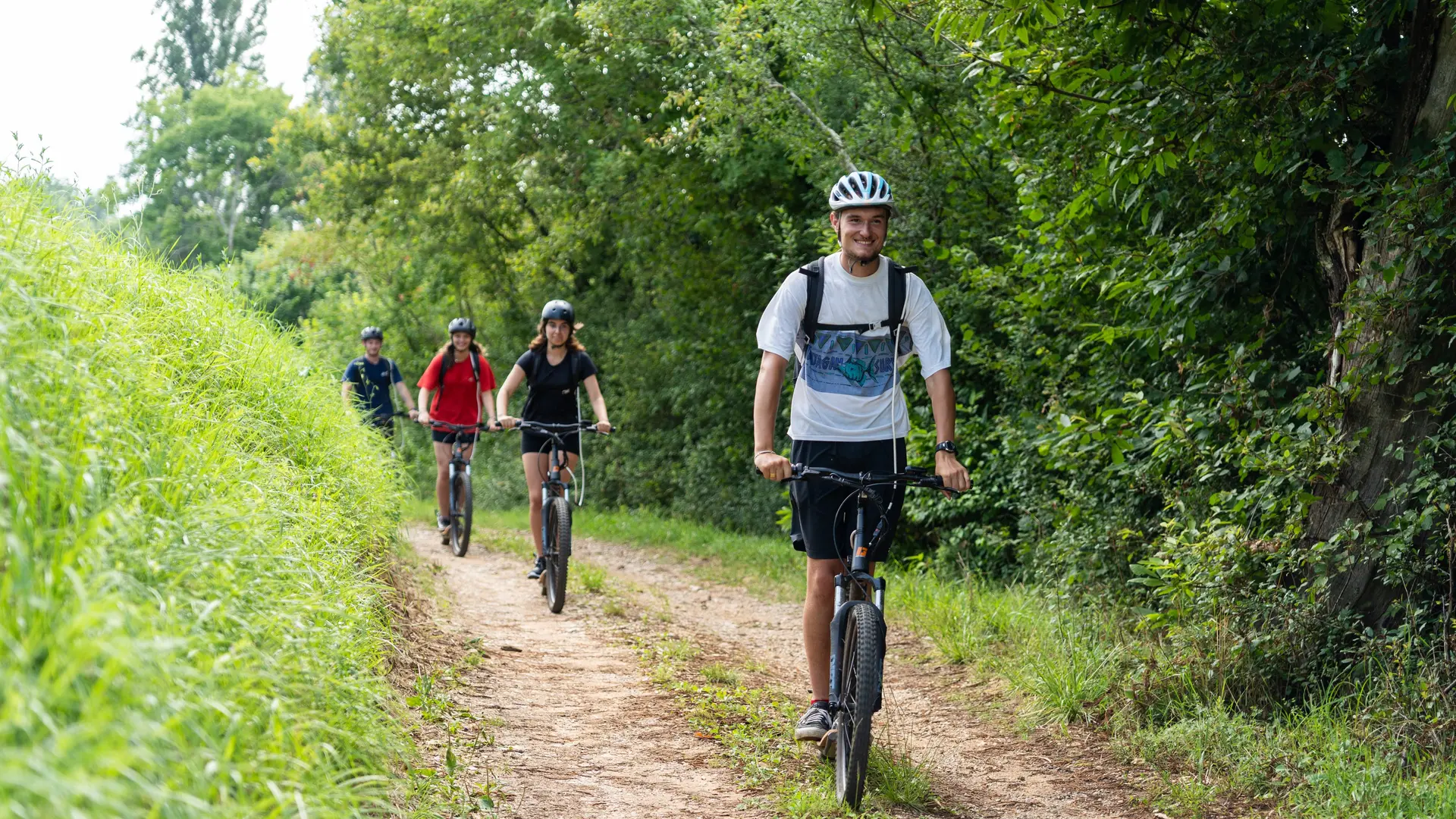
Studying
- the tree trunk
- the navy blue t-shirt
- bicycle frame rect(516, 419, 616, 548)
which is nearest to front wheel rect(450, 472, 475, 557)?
the navy blue t-shirt

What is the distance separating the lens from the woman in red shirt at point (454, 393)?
11992 mm

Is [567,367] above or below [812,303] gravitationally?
below

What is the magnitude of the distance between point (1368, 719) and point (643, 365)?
14.4 meters

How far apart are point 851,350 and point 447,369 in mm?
7959

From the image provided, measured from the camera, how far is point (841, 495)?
4.97 meters

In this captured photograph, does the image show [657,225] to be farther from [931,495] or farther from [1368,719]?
[1368,719]

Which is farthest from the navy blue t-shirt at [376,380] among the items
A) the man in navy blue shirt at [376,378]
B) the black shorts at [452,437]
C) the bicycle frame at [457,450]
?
the bicycle frame at [457,450]

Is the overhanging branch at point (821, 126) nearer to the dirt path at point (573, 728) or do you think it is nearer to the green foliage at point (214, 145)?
the dirt path at point (573, 728)

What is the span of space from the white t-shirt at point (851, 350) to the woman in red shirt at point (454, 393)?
732 centimetres

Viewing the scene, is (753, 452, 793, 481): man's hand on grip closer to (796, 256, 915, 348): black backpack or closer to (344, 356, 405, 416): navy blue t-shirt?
(796, 256, 915, 348): black backpack

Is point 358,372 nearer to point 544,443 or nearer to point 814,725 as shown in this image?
point 544,443

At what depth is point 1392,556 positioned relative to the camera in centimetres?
528

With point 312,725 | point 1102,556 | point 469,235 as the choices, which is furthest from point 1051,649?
point 469,235

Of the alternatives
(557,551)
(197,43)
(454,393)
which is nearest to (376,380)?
(454,393)
